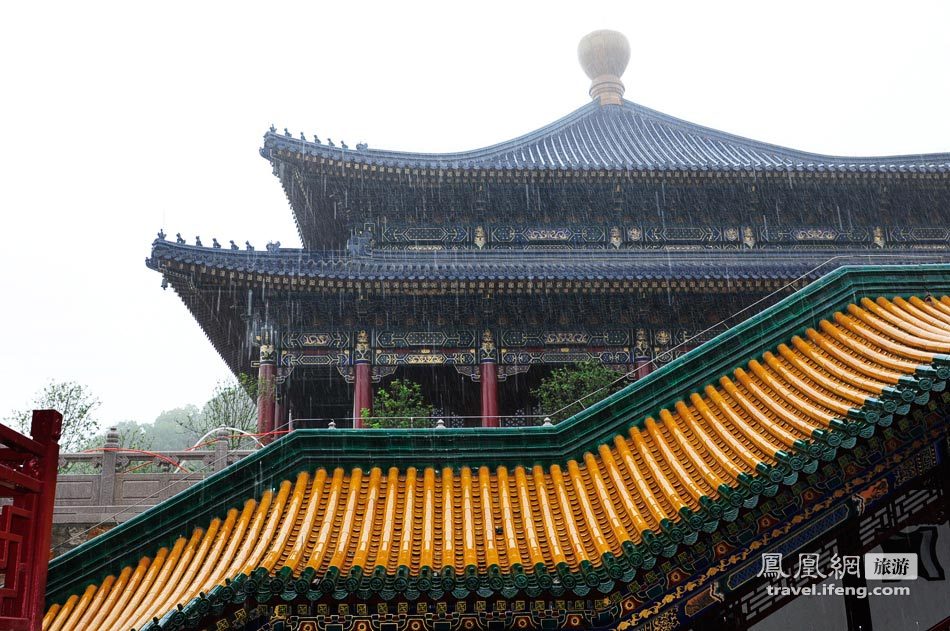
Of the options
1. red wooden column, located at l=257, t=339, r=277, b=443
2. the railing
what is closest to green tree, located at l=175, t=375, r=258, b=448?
Answer: red wooden column, located at l=257, t=339, r=277, b=443

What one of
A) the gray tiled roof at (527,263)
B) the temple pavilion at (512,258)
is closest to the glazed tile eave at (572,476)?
the gray tiled roof at (527,263)

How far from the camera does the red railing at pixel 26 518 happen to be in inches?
196

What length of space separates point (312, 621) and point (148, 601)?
4.57 ft

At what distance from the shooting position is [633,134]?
2312 cm

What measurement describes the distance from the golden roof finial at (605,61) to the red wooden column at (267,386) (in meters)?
14.2

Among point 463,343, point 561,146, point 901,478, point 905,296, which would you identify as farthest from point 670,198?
point 901,478

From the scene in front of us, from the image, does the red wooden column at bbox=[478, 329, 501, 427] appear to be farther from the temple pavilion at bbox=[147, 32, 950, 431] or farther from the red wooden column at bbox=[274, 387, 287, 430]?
the red wooden column at bbox=[274, 387, 287, 430]

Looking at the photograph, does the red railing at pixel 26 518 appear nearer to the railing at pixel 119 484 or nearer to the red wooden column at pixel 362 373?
the railing at pixel 119 484

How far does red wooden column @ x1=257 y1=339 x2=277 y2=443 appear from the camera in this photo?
50.8 feet

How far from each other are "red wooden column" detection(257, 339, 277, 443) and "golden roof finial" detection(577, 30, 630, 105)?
14211 millimetres

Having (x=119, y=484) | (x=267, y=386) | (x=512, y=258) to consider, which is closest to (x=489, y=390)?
(x=512, y=258)

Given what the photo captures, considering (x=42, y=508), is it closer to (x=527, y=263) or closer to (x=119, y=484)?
(x=119, y=484)

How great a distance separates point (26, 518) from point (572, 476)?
13.1 ft

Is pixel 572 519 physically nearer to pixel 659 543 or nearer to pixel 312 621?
pixel 659 543
